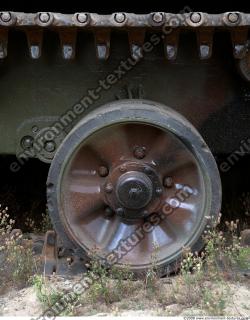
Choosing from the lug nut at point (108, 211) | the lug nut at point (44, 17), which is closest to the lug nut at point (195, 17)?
the lug nut at point (44, 17)

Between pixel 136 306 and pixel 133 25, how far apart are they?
138cm

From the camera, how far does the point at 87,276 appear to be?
3.35 meters

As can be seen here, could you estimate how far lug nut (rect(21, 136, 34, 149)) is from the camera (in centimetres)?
396

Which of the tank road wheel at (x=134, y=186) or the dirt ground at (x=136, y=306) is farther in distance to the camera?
the tank road wheel at (x=134, y=186)

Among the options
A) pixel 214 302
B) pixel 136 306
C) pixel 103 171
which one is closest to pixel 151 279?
pixel 136 306

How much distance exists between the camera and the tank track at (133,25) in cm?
318

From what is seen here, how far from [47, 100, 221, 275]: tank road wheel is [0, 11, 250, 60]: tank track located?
1.28 feet

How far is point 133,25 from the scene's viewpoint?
3.21m

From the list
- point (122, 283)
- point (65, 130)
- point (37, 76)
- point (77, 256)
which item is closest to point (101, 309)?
point (122, 283)

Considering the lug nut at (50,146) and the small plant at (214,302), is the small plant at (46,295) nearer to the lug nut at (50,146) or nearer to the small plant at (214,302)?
the small plant at (214,302)

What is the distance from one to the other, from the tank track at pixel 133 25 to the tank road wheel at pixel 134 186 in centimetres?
39

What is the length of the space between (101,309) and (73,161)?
850 millimetres

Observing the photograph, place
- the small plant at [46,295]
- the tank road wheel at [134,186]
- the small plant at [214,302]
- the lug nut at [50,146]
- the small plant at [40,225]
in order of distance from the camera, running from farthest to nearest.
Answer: the small plant at [40,225]
the lug nut at [50,146]
the tank road wheel at [134,186]
the small plant at [46,295]
the small plant at [214,302]

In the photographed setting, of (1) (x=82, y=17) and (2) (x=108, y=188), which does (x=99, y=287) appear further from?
(1) (x=82, y=17)
